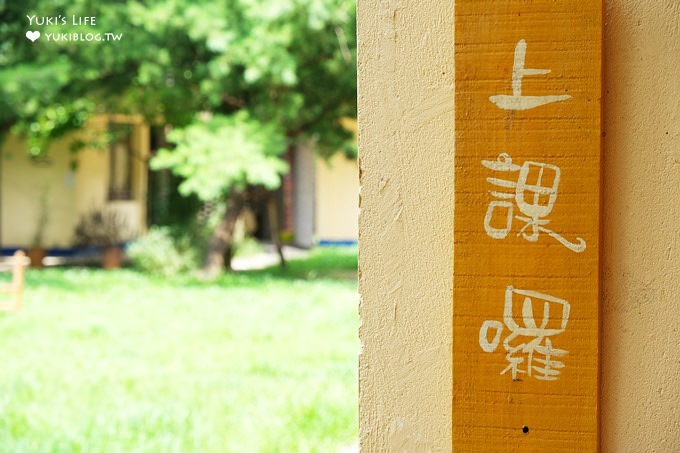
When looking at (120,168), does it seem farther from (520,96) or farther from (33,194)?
(520,96)

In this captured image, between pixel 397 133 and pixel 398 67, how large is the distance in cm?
15

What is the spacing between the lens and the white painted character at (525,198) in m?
1.94

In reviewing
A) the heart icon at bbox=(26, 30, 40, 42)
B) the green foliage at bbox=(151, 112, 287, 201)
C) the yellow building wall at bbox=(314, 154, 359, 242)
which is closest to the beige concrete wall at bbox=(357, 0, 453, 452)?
the green foliage at bbox=(151, 112, 287, 201)

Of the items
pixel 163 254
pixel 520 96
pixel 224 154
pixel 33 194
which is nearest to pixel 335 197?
pixel 163 254

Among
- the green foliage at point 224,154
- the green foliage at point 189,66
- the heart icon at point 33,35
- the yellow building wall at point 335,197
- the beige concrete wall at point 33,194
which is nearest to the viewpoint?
the green foliage at point 189,66

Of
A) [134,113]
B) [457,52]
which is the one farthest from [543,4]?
[134,113]

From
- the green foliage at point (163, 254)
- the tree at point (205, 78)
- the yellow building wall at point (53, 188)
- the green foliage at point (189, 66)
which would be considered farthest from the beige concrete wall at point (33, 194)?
the green foliage at point (163, 254)

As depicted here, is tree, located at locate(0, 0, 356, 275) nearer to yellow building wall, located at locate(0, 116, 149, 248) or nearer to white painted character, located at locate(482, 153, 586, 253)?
yellow building wall, located at locate(0, 116, 149, 248)

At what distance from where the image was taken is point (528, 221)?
1.94m

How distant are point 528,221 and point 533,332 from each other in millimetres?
237

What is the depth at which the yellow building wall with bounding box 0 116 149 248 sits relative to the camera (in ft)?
55.7

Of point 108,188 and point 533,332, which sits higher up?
point 108,188

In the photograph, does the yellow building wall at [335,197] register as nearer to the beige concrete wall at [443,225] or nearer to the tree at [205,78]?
the tree at [205,78]

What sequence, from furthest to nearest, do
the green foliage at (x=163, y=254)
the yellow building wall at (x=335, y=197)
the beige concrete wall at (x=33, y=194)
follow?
the yellow building wall at (x=335, y=197)
the beige concrete wall at (x=33, y=194)
the green foliage at (x=163, y=254)
